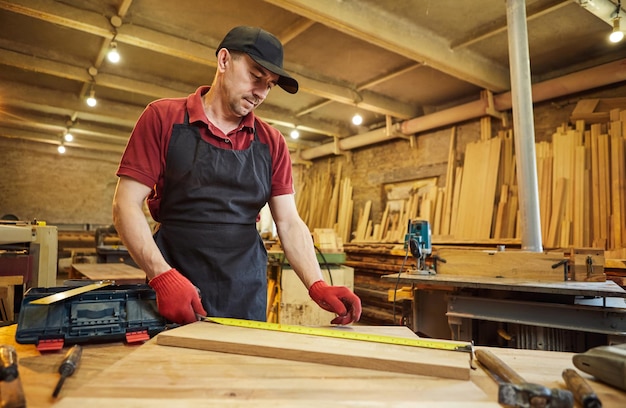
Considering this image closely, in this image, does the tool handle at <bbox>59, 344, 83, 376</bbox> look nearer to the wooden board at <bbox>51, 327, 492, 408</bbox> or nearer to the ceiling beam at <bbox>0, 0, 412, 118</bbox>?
the wooden board at <bbox>51, 327, 492, 408</bbox>

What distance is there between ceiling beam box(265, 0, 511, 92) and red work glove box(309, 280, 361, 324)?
3.11 meters

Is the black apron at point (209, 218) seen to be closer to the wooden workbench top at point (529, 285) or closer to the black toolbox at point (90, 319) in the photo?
the black toolbox at point (90, 319)

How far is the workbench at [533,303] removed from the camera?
2.24m

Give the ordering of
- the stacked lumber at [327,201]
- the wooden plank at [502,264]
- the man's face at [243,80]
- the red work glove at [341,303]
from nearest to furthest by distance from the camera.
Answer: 1. the red work glove at [341,303]
2. the man's face at [243,80]
3. the wooden plank at [502,264]
4. the stacked lumber at [327,201]

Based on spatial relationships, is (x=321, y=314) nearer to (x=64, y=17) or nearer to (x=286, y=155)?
(x=286, y=155)

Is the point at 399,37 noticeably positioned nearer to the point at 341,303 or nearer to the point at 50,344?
the point at 341,303

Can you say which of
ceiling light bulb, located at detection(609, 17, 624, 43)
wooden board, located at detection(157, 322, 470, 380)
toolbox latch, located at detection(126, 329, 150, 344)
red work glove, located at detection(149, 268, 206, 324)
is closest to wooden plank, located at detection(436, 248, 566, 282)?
wooden board, located at detection(157, 322, 470, 380)

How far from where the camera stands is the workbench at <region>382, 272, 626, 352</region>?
2238 millimetres

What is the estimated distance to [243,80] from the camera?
5.13 feet

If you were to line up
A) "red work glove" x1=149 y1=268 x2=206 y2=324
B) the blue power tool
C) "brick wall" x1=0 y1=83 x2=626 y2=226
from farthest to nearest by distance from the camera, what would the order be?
"brick wall" x1=0 y1=83 x2=626 y2=226, the blue power tool, "red work glove" x1=149 y1=268 x2=206 y2=324

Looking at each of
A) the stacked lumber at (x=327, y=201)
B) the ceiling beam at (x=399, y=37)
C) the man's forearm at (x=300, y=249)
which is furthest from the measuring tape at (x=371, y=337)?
the stacked lumber at (x=327, y=201)

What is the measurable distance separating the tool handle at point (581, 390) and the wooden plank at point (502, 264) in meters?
2.18

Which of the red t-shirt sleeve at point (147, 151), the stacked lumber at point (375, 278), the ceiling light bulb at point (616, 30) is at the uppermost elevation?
the ceiling light bulb at point (616, 30)

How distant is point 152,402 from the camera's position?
71 centimetres
